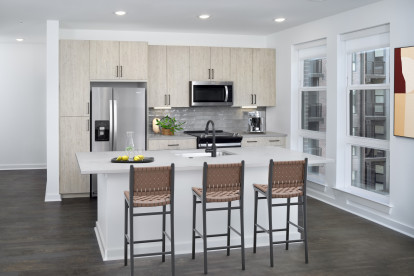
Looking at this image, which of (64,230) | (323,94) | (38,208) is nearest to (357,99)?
(323,94)

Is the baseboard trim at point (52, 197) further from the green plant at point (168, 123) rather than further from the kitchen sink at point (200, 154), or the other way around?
the kitchen sink at point (200, 154)

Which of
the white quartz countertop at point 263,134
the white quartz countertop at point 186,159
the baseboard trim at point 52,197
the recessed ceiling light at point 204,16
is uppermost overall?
the recessed ceiling light at point 204,16

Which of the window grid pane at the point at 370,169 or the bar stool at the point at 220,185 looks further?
the window grid pane at the point at 370,169

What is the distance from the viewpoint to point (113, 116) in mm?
7117

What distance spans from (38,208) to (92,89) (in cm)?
184

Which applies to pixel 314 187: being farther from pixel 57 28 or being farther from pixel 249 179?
pixel 57 28

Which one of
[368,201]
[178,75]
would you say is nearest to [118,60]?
[178,75]

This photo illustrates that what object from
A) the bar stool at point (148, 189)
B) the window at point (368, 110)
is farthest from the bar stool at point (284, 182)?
the window at point (368, 110)

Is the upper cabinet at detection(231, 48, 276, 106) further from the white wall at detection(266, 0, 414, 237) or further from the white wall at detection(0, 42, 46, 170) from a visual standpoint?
the white wall at detection(0, 42, 46, 170)

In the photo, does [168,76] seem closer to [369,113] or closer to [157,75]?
[157,75]

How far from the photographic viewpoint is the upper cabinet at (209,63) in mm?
7762

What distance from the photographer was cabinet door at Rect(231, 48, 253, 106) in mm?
7965

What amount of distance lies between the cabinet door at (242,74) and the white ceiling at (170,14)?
0.37 meters

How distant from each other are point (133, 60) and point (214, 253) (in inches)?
144
